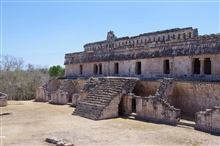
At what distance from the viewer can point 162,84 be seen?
1416 cm

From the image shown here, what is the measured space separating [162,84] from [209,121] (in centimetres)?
383

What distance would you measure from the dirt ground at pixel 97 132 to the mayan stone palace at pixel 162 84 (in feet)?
2.78

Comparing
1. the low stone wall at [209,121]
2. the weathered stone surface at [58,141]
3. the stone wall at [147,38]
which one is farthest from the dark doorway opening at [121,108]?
the weathered stone surface at [58,141]

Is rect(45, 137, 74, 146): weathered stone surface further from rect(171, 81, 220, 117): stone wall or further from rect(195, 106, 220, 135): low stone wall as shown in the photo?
rect(171, 81, 220, 117): stone wall

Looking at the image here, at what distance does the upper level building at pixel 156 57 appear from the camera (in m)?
14.3

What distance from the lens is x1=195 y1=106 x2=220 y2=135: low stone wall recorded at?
1067 cm

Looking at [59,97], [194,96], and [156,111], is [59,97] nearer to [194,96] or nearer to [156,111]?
[156,111]

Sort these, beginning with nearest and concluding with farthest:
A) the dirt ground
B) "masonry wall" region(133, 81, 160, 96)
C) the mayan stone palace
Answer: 1. the dirt ground
2. the mayan stone palace
3. "masonry wall" region(133, 81, 160, 96)

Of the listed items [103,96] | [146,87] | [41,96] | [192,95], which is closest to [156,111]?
[192,95]

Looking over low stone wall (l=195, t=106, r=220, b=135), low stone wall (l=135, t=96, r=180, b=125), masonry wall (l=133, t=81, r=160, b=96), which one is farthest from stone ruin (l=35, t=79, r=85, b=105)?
low stone wall (l=195, t=106, r=220, b=135)

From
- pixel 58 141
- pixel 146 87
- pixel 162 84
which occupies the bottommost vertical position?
pixel 58 141

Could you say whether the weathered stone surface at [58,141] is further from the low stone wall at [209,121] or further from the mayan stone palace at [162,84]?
the low stone wall at [209,121]

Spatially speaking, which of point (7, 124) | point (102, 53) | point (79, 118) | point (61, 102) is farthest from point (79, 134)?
point (102, 53)

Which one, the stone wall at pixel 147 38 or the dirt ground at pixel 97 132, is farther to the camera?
the stone wall at pixel 147 38
